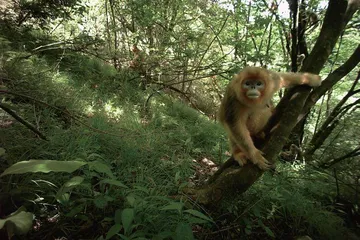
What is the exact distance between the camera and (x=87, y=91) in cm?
443

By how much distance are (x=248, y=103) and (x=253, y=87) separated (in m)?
0.19

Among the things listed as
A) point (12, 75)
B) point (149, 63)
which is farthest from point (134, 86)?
point (12, 75)

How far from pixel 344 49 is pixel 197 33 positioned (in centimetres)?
297

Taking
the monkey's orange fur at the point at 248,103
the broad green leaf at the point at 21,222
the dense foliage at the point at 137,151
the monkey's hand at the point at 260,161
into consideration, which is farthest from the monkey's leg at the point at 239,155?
the broad green leaf at the point at 21,222

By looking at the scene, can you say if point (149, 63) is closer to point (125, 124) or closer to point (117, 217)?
point (125, 124)

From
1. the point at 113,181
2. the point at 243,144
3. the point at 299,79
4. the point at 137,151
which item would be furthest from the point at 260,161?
the point at 137,151

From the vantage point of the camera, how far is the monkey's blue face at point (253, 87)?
245 cm

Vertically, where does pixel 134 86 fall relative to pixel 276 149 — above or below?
below

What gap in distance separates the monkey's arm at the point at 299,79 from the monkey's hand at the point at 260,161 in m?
0.75

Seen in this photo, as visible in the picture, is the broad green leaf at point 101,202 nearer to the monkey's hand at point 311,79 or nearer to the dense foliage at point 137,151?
the dense foliage at point 137,151

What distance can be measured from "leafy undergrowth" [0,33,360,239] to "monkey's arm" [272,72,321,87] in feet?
3.38

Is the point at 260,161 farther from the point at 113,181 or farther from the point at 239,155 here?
the point at 113,181

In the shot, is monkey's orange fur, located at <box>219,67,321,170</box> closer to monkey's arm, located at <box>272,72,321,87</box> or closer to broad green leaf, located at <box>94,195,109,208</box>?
monkey's arm, located at <box>272,72,321,87</box>

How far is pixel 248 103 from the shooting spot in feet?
8.55
